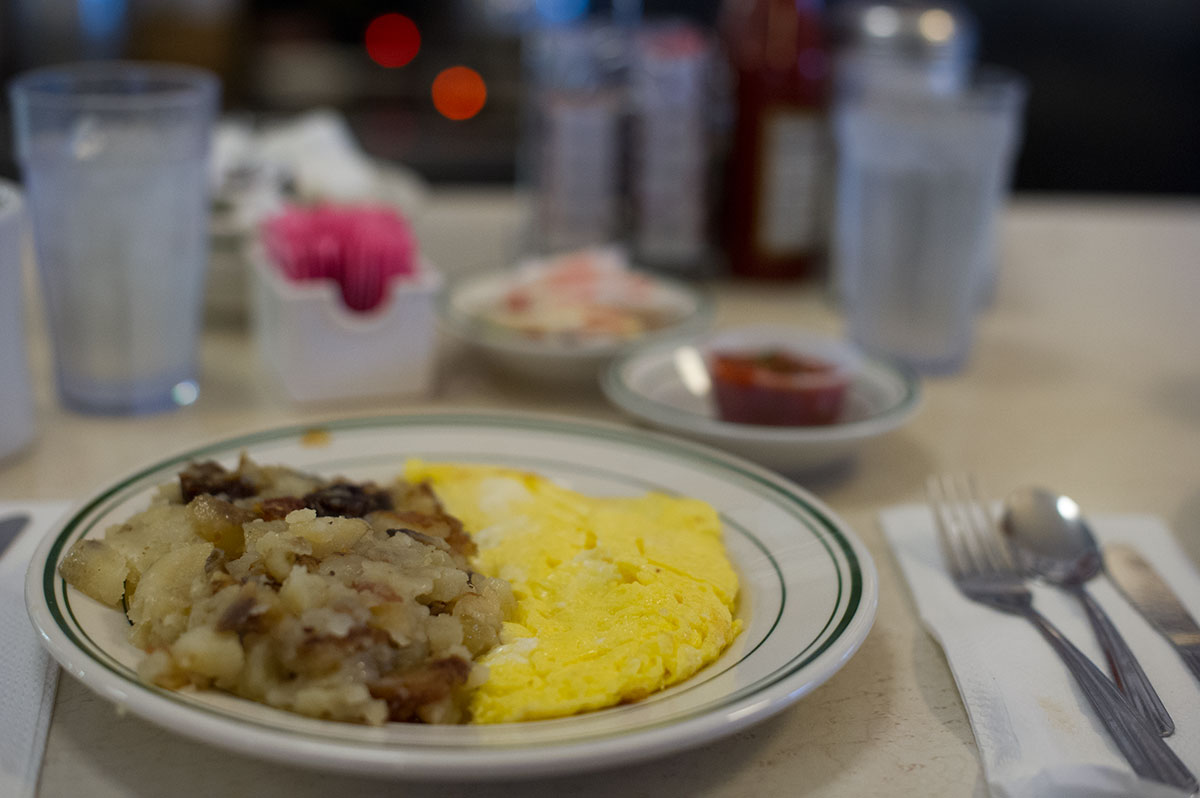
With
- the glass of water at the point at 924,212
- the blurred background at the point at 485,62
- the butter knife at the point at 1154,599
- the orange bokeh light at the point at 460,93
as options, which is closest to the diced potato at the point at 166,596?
the butter knife at the point at 1154,599

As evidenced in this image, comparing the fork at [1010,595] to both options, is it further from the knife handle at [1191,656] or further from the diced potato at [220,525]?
the diced potato at [220,525]

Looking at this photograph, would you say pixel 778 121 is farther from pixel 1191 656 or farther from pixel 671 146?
pixel 1191 656

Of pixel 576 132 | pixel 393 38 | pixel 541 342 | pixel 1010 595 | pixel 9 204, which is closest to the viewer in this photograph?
pixel 1010 595

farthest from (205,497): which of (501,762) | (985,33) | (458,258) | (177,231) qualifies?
(985,33)

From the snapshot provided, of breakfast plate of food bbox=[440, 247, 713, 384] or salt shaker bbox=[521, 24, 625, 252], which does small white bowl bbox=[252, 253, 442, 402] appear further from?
salt shaker bbox=[521, 24, 625, 252]

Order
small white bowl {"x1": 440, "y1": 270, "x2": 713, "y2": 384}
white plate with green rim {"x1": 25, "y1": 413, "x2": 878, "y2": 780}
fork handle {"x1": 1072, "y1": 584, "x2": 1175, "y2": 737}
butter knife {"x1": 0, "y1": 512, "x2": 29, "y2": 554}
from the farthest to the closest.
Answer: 1. small white bowl {"x1": 440, "y1": 270, "x2": 713, "y2": 384}
2. butter knife {"x1": 0, "y1": 512, "x2": 29, "y2": 554}
3. fork handle {"x1": 1072, "y1": 584, "x2": 1175, "y2": 737}
4. white plate with green rim {"x1": 25, "y1": 413, "x2": 878, "y2": 780}

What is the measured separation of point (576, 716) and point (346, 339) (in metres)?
0.75

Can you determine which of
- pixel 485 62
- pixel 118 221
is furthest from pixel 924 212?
pixel 485 62

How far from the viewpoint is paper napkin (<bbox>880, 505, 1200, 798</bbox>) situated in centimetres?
69

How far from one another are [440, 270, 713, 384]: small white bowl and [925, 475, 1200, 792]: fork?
422mm

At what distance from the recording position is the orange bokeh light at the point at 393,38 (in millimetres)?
3814

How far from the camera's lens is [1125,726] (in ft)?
2.39

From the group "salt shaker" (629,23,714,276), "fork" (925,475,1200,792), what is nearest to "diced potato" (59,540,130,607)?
"fork" (925,475,1200,792)

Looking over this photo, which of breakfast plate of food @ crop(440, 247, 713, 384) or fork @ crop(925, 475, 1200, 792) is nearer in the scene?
fork @ crop(925, 475, 1200, 792)
